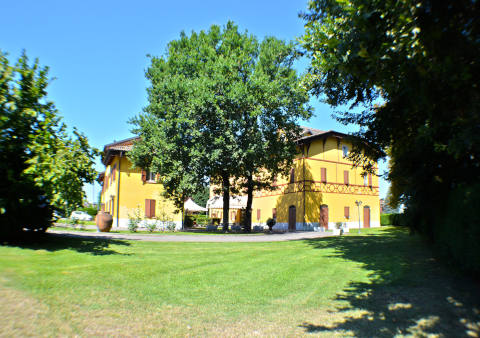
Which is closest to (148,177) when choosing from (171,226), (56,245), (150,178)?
(150,178)

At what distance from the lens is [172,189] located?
71.3 ft

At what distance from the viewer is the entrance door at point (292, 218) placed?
29.1m

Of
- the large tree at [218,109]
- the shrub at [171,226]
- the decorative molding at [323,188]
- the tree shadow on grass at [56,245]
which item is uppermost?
the large tree at [218,109]

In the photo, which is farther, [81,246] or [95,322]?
[81,246]

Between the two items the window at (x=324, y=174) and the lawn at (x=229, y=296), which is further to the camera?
the window at (x=324, y=174)

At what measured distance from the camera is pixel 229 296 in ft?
18.6

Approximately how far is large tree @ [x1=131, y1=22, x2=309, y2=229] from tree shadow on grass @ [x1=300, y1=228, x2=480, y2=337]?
12818mm

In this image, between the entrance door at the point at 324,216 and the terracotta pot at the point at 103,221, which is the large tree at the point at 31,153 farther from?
the entrance door at the point at 324,216

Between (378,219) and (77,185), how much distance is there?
30963 millimetres

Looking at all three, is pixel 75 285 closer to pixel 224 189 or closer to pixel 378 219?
pixel 224 189

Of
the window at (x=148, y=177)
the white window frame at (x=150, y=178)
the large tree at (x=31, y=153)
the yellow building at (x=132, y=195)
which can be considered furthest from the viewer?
the white window frame at (x=150, y=178)

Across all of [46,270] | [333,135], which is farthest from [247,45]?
[46,270]

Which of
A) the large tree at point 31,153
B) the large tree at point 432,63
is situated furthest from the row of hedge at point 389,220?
the large tree at point 31,153

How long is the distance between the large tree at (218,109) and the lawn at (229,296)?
35.8ft
